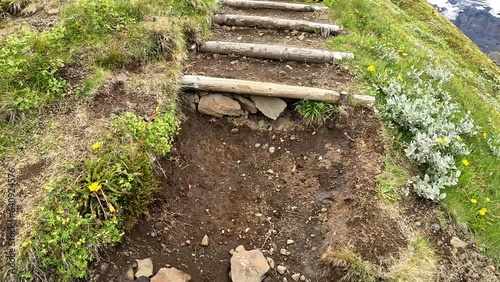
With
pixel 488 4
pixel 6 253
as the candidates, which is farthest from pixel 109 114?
pixel 488 4

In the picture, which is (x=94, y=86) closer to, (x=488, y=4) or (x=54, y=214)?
(x=54, y=214)

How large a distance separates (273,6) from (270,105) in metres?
4.64

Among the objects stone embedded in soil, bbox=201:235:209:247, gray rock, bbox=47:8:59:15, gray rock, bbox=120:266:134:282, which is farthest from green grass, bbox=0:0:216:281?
stone embedded in soil, bbox=201:235:209:247

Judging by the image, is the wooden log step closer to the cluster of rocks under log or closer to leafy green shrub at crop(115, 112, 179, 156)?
the cluster of rocks under log

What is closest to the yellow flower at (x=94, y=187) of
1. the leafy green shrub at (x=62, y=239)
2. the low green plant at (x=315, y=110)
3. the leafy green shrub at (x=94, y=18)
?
the leafy green shrub at (x=62, y=239)

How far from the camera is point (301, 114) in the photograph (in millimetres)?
6340

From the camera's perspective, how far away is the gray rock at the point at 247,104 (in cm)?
646

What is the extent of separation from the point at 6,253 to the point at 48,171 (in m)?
1.04

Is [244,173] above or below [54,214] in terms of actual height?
below

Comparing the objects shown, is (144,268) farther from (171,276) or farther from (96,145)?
(96,145)

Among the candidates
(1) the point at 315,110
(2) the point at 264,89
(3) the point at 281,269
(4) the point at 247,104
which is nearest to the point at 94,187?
(3) the point at 281,269

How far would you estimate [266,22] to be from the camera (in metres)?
9.03

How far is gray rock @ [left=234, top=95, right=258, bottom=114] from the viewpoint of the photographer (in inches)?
255

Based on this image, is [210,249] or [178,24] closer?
[210,249]
